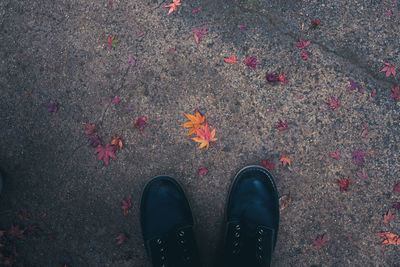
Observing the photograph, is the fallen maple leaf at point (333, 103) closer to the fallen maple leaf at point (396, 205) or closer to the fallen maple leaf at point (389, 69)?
the fallen maple leaf at point (389, 69)

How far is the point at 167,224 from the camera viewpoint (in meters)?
2.11

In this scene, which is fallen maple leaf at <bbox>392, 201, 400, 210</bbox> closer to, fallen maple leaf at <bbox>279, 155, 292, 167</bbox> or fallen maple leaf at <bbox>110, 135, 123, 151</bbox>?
fallen maple leaf at <bbox>279, 155, 292, 167</bbox>

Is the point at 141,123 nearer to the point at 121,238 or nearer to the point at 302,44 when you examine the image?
the point at 121,238

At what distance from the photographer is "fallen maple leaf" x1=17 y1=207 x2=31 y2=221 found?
2.10m

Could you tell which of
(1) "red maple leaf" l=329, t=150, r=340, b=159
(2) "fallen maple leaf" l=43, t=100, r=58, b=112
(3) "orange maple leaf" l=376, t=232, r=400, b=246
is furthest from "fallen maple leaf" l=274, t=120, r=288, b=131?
(2) "fallen maple leaf" l=43, t=100, r=58, b=112

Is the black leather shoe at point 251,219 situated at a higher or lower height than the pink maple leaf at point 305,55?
lower

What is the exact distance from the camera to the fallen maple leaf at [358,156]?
6.86 ft

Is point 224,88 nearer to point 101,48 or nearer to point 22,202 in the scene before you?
point 101,48

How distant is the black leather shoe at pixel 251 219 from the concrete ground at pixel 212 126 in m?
0.09

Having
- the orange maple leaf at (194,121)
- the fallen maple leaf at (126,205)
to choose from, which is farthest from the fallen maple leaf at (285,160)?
the fallen maple leaf at (126,205)

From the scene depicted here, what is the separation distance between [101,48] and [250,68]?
A: 4.27 feet

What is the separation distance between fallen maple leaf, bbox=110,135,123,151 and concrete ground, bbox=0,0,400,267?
1.7 inches

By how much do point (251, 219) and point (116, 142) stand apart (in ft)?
4.35

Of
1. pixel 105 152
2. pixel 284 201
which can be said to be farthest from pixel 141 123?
pixel 284 201
